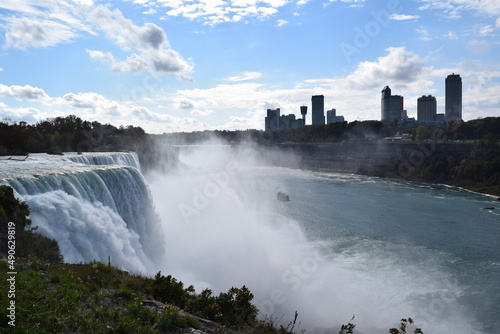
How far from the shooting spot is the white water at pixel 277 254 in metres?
14.0

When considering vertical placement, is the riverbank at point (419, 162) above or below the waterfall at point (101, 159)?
below

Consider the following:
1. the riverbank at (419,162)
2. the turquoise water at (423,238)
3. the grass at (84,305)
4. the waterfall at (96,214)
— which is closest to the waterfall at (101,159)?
the waterfall at (96,214)

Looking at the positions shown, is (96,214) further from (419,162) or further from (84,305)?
(419,162)

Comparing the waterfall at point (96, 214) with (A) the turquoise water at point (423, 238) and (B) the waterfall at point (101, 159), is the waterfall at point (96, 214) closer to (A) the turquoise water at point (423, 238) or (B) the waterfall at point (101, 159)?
(B) the waterfall at point (101, 159)

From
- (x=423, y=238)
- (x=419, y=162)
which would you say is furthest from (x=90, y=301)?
(x=419, y=162)

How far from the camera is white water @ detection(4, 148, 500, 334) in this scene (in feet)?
45.9

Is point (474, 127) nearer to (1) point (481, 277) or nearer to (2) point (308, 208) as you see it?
(2) point (308, 208)

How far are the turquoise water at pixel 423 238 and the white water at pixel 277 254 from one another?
97mm

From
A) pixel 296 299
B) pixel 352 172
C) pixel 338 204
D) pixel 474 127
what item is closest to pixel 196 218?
pixel 296 299

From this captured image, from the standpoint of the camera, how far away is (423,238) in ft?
90.8

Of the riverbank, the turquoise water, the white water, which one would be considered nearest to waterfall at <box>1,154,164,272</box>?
the white water

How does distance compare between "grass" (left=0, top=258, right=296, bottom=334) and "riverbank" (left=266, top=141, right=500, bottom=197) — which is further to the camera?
"riverbank" (left=266, top=141, right=500, bottom=197)

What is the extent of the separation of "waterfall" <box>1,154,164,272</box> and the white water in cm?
4

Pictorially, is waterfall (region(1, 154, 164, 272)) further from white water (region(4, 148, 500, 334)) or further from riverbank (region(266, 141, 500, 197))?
riverbank (region(266, 141, 500, 197))
